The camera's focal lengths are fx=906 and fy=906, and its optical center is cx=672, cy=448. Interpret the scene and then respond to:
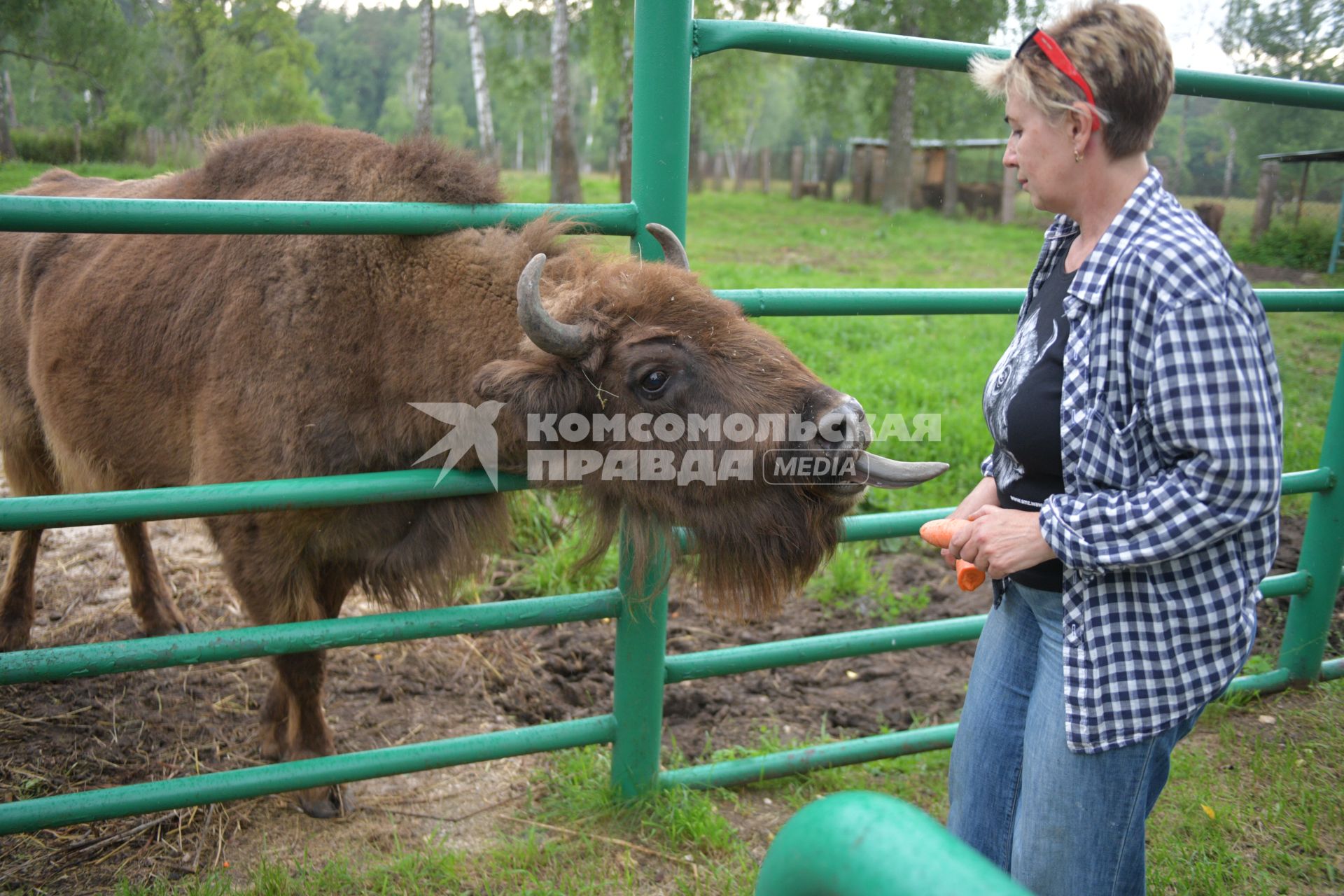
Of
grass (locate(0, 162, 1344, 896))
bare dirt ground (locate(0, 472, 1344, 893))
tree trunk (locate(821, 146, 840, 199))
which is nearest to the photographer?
grass (locate(0, 162, 1344, 896))

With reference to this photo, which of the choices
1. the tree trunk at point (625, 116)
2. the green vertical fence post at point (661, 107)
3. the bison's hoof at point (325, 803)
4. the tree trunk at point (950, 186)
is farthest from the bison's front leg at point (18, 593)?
the tree trunk at point (950, 186)

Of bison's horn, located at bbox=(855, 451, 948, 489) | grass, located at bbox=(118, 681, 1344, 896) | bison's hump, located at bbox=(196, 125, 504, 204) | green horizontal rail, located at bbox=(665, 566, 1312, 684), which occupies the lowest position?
grass, located at bbox=(118, 681, 1344, 896)

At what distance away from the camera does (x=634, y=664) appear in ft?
9.55

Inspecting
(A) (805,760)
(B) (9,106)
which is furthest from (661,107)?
(B) (9,106)

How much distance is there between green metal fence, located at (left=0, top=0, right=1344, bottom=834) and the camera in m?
2.19

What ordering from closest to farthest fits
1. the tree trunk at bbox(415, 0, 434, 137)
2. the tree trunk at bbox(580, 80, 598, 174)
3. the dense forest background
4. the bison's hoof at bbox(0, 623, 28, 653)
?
the dense forest background, the bison's hoof at bbox(0, 623, 28, 653), the tree trunk at bbox(415, 0, 434, 137), the tree trunk at bbox(580, 80, 598, 174)

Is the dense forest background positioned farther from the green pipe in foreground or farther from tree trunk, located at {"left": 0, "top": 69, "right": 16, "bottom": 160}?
the green pipe in foreground

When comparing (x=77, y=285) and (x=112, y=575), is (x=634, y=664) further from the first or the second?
(x=112, y=575)

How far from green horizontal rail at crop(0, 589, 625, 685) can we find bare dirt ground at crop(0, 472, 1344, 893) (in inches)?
35.7

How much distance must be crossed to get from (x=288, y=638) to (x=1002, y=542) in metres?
1.86

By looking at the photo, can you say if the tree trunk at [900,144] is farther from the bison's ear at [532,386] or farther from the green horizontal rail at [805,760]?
the bison's ear at [532,386]

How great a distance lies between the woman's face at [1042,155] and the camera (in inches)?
71.5

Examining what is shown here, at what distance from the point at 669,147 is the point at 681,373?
63 cm

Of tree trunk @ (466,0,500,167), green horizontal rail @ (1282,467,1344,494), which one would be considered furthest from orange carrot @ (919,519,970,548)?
tree trunk @ (466,0,500,167)
